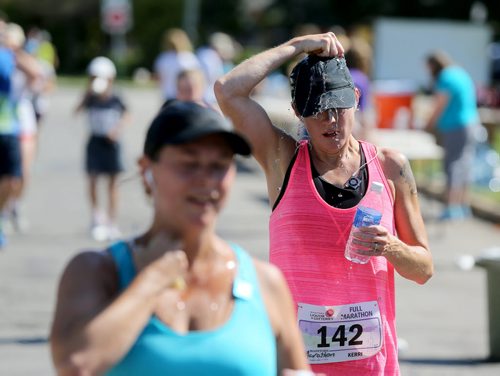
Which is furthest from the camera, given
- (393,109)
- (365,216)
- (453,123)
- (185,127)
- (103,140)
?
(393,109)

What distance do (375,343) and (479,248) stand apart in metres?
9.79

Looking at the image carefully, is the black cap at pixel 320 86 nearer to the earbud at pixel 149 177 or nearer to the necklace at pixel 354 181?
the necklace at pixel 354 181

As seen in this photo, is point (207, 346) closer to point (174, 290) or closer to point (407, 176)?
point (174, 290)

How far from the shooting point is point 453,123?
15.9 m

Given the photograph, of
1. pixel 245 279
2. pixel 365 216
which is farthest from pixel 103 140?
pixel 245 279

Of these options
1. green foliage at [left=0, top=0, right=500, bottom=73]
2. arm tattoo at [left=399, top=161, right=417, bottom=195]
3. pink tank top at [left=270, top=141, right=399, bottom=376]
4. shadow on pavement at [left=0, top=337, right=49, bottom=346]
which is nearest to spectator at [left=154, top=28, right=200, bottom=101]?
shadow on pavement at [left=0, top=337, right=49, bottom=346]

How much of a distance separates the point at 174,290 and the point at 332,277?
1.53 meters

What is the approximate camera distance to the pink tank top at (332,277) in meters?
4.32

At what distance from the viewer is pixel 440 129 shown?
15992mm

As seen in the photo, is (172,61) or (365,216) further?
(172,61)

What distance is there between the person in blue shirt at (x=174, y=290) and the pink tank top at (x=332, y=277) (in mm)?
1313

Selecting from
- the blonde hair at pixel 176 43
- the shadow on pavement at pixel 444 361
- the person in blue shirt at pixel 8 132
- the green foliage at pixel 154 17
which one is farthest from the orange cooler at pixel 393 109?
the green foliage at pixel 154 17

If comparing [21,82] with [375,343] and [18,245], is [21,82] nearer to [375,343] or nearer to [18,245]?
[18,245]

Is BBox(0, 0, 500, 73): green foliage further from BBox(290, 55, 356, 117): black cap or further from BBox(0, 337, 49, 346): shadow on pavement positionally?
BBox(290, 55, 356, 117): black cap
